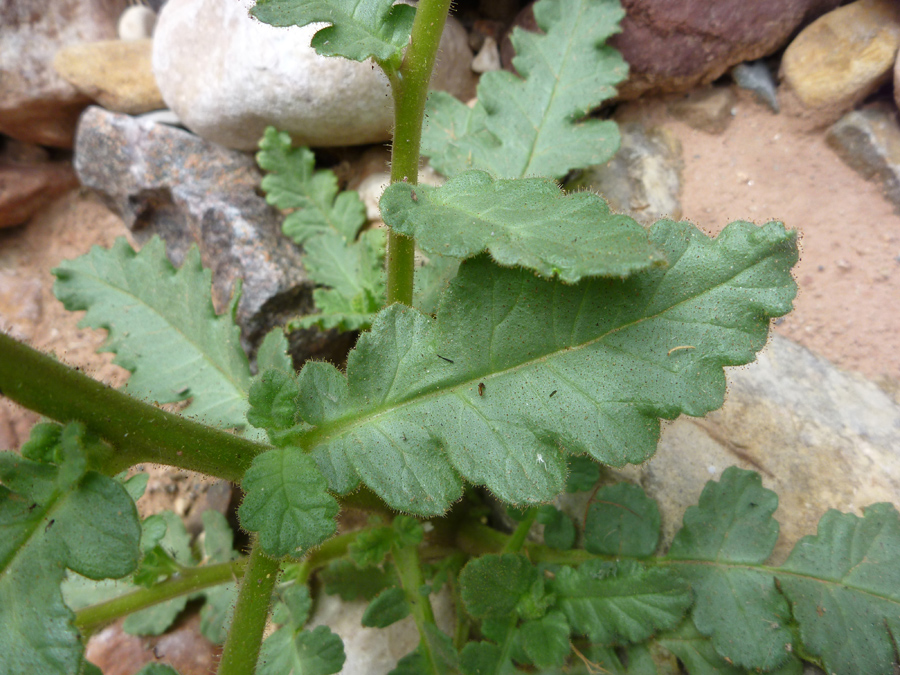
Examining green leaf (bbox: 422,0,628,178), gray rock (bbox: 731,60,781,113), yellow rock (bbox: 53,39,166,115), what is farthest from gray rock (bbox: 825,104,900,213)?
yellow rock (bbox: 53,39,166,115)

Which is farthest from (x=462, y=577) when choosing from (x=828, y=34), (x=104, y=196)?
(x=104, y=196)

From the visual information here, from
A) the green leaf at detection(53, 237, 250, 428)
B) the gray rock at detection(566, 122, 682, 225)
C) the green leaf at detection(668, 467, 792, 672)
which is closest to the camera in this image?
the green leaf at detection(668, 467, 792, 672)

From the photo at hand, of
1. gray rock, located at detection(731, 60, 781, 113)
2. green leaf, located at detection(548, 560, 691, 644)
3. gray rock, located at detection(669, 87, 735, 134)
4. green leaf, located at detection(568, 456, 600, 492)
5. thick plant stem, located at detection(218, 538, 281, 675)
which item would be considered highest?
gray rock, located at detection(731, 60, 781, 113)

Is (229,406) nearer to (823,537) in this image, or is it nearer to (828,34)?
(823,537)

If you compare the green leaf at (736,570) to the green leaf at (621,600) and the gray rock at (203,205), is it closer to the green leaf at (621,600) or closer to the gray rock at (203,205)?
the green leaf at (621,600)

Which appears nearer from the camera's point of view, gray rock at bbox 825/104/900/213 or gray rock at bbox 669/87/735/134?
gray rock at bbox 825/104/900/213

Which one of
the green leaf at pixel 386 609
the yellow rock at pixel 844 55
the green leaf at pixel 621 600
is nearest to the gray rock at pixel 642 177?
the yellow rock at pixel 844 55

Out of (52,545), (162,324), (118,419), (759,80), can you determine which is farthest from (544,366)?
(759,80)

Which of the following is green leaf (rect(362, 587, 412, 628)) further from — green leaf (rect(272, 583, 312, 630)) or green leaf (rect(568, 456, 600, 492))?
green leaf (rect(568, 456, 600, 492))
